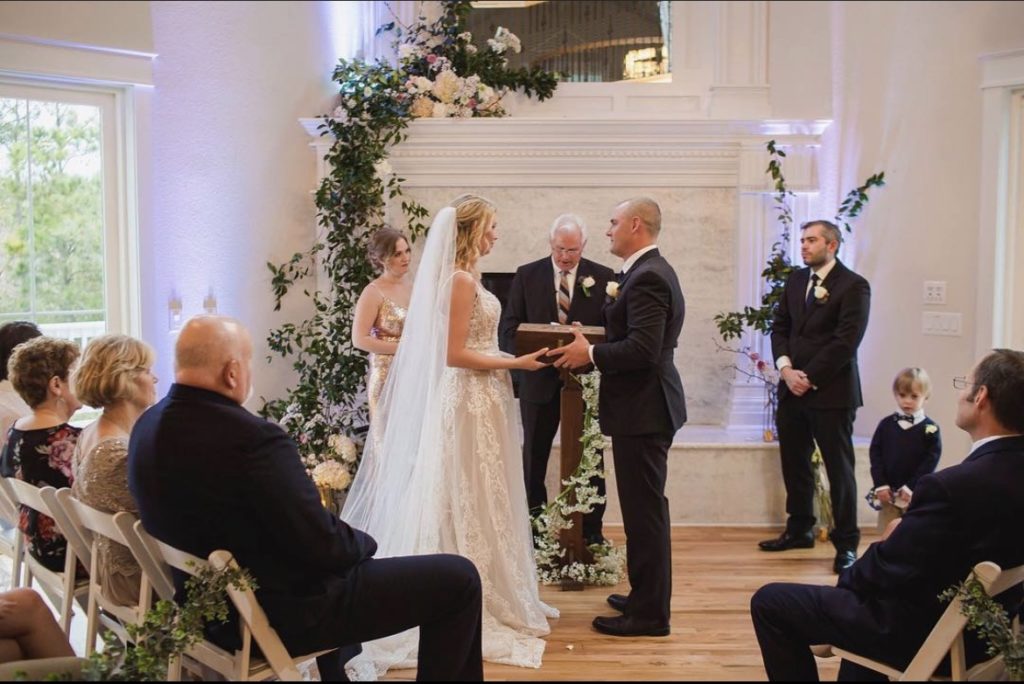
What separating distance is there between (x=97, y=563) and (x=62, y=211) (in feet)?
9.98

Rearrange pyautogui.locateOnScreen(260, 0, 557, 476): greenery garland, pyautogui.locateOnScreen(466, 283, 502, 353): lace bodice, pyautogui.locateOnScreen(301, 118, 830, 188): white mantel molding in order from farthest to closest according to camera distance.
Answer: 1. pyautogui.locateOnScreen(301, 118, 830, 188): white mantel molding
2. pyautogui.locateOnScreen(260, 0, 557, 476): greenery garland
3. pyautogui.locateOnScreen(466, 283, 502, 353): lace bodice

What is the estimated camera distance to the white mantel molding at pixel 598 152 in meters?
6.09

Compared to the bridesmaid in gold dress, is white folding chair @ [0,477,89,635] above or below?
below

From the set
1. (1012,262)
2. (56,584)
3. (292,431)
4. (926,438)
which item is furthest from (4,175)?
(1012,262)

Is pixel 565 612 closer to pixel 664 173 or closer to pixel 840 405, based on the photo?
pixel 840 405

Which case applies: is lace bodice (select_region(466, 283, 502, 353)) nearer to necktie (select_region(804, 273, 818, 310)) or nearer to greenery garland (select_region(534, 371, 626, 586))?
greenery garland (select_region(534, 371, 626, 586))

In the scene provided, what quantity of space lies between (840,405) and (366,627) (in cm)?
324

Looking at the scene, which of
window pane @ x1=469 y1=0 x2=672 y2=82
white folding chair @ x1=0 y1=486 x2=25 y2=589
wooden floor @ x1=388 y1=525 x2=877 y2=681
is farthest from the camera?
window pane @ x1=469 y1=0 x2=672 y2=82

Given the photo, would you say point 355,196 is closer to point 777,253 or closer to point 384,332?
point 384,332

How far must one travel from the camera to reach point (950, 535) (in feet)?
8.17

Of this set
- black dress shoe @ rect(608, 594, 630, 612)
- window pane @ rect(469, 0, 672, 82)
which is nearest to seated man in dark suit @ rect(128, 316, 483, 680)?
black dress shoe @ rect(608, 594, 630, 612)

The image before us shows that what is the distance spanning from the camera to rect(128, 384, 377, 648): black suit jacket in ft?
7.88

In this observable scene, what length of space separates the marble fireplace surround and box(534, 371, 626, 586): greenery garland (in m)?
1.49

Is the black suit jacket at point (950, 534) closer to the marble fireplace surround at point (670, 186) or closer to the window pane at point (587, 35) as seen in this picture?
the marble fireplace surround at point (670, 186)
